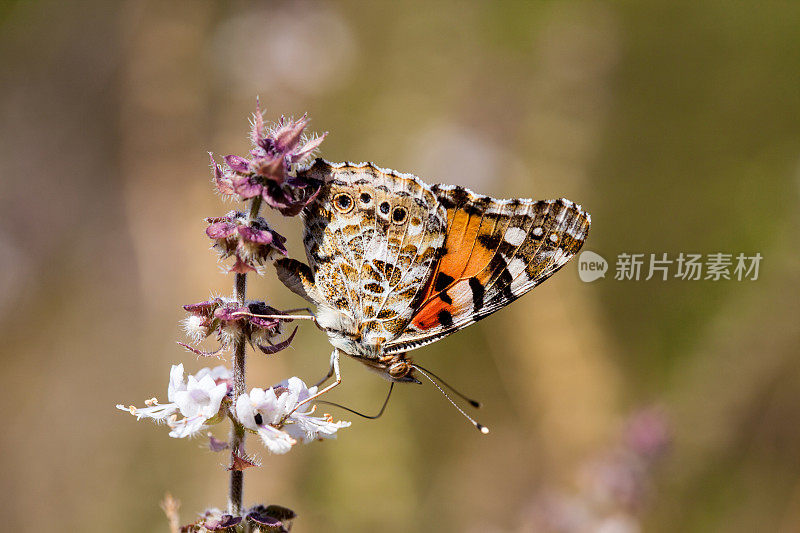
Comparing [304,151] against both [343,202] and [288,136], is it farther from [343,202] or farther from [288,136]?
[343,202]

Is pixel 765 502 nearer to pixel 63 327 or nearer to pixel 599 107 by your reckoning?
pixel 599 107

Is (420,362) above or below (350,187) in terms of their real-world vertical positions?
above

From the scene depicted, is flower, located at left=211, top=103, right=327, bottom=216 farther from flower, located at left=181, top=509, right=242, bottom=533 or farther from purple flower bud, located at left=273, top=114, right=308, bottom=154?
flower, located at left=181, top=509, right=242, bottom=533

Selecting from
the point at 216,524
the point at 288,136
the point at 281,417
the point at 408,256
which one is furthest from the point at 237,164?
the point at 216,524

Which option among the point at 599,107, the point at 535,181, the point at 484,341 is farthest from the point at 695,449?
the point at 599,107

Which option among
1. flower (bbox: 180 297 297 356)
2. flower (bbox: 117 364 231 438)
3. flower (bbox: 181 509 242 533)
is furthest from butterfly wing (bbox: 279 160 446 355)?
flower (bbox: 181 509 242 533)

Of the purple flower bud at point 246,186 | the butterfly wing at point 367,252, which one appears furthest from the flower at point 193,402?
the butterfly wing at point 367,252
